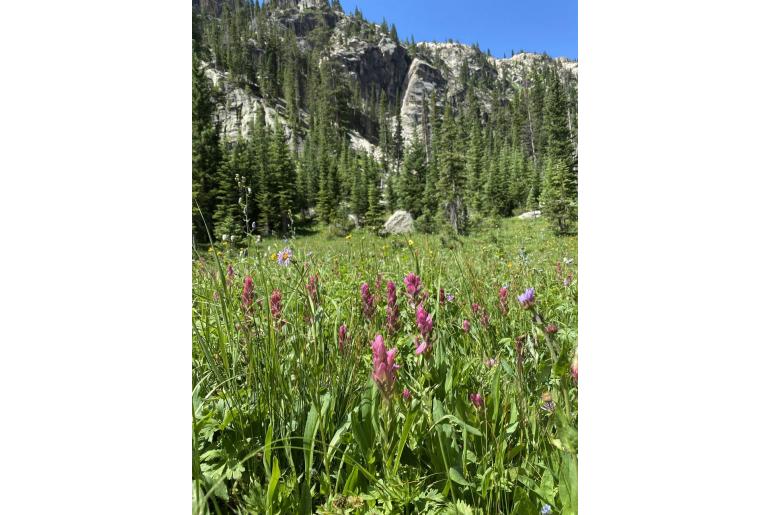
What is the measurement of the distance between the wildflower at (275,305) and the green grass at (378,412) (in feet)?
0.08

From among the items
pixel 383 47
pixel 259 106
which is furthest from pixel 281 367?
pixel 259 106

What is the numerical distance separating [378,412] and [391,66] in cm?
140

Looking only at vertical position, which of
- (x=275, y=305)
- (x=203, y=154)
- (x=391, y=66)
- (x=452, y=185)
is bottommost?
(x=275, y=305)

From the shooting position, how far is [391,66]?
1.71 meters

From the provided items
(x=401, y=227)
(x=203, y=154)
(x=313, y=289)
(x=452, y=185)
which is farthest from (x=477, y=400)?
(x=452, y=185)

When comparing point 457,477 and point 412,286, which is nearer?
point 457,477

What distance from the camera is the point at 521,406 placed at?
79cm

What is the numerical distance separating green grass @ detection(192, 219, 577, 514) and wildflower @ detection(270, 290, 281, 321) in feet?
0.08

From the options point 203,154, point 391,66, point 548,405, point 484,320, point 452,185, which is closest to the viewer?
point 548,405

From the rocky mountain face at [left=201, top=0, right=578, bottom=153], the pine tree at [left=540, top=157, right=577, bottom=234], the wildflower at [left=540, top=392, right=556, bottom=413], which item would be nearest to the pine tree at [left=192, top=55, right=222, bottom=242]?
the rocky mountain face at [left=201, top=0, right=578, bottom=153]

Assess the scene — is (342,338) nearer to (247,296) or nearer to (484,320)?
(247,296)

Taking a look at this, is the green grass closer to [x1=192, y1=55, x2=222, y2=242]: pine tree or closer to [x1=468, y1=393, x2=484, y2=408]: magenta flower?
[x1=468, y1=393, x2=484, y2=408]: magenta flower

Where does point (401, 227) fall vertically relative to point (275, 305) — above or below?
above

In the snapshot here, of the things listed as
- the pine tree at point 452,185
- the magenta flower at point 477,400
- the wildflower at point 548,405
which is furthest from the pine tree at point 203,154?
the pine tree at point 452,185
